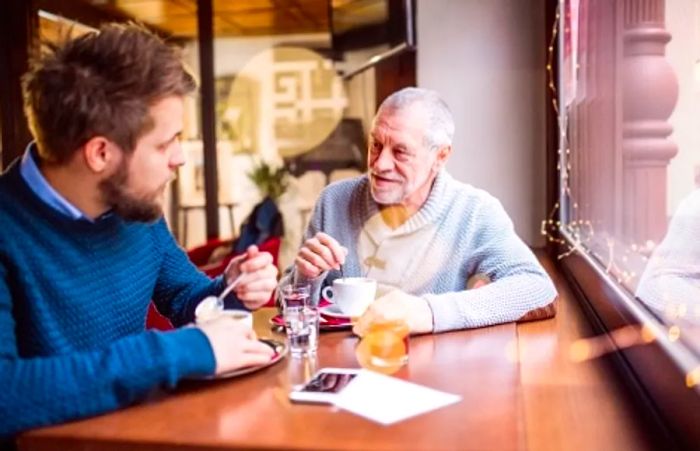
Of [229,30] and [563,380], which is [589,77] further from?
[229,30]

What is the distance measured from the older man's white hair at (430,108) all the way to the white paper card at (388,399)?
0.89 metres

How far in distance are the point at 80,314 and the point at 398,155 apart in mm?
915

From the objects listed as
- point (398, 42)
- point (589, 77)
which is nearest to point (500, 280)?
point (589, 77)

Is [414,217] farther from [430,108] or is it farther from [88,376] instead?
[88,376]

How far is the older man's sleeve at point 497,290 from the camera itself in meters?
1.48

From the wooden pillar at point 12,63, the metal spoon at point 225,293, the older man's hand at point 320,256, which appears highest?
the wooden pillar at point 12,63

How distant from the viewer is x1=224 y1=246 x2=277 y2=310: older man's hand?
1.43 metres

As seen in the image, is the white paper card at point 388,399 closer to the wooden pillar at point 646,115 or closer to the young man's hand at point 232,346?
the young man's hand at point 232,346

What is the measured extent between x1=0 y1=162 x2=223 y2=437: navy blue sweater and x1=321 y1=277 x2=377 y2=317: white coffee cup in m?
0.25

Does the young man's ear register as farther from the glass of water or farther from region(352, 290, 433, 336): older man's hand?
region(352, 290, 433, 336): older man's hand

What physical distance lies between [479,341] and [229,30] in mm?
4830

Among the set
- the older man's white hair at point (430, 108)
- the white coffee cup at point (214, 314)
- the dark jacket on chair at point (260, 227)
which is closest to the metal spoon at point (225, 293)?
the white coffee cup at point (214, 314)

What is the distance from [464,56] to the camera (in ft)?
10.8

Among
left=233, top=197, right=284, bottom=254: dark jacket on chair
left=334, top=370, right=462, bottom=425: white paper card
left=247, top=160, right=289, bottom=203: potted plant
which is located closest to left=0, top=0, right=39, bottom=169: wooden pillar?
left=233, top=197, right=284, bottom=254: dark jacket on chair
